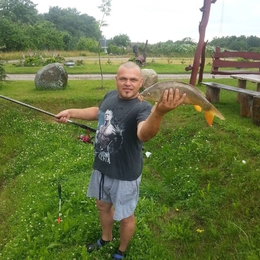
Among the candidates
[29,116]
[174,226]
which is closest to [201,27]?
[29,116]

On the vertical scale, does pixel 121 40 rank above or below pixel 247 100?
above

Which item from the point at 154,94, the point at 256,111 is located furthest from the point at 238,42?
the point at 154,94

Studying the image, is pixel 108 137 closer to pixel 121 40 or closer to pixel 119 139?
pixel 119 139

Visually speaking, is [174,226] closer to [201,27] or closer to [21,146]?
[21,146]

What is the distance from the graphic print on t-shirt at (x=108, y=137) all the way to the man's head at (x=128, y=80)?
0.26m

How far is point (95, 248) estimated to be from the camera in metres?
3.68

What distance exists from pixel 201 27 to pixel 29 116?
18.3 feet

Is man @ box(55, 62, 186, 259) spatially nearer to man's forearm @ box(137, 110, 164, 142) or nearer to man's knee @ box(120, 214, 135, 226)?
man's knee @ box(120, 214, 135, 226)

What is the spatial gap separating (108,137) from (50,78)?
951 centimetres

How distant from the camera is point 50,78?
11.8m

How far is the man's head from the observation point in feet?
8.85

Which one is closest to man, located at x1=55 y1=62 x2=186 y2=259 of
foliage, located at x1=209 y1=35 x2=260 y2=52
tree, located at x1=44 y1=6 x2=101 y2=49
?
foliage, located at x1=209 y1=35 x2=260 y2=52

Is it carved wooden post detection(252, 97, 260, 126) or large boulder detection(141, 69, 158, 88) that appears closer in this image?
carved wooden post detection(252, 97, 260, 126)

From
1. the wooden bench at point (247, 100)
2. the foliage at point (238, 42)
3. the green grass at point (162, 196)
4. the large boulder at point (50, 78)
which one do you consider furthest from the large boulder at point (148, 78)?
the foliage at point (238, 42)
